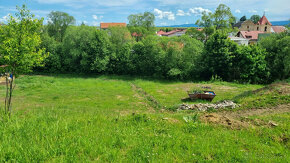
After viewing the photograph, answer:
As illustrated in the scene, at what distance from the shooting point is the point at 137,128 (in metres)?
5.58

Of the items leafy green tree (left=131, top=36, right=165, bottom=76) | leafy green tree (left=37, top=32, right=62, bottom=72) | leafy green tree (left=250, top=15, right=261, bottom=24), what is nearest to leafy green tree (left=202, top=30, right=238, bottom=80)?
leafy green tree (left=131, top=36, right=165, bottom=76)

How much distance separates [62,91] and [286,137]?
69.4 feet

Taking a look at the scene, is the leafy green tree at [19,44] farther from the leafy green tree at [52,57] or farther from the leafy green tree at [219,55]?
the leafy green tree at [52,57]

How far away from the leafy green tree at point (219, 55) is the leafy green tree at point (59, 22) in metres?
39.0

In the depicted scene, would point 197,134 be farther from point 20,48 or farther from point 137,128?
point 20,48

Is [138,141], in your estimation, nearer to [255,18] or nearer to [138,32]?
[138,32]

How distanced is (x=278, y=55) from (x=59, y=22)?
5139 cm

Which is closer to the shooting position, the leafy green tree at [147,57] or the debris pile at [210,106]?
the debris pile at [210,106]

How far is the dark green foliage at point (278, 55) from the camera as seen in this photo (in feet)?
85.0

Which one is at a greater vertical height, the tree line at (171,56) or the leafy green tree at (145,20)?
the leafy green tree at (145,20)

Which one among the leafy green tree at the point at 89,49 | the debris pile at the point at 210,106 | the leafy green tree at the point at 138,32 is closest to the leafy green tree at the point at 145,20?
the leafy green tree at the point at 138,32

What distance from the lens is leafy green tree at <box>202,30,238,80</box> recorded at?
27.5 meters

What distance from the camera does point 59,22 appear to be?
51.6 metres

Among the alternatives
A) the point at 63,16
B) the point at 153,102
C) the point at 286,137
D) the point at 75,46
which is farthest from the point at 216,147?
the point at 63,16
